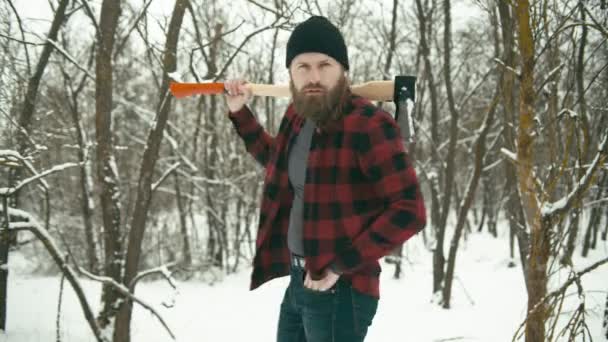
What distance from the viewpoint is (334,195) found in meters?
1.58

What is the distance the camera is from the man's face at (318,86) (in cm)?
164

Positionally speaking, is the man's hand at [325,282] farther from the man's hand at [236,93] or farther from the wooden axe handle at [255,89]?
the man's hand at [236,93]

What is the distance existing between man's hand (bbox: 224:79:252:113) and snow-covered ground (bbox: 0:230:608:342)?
1683 millimetres

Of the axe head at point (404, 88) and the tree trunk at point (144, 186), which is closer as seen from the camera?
the axe head at point (404, 88)

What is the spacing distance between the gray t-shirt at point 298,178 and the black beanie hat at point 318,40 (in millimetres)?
283

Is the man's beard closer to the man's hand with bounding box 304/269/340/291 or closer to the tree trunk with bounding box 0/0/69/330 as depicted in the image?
the man's hand with bounding box 304/269/340/291

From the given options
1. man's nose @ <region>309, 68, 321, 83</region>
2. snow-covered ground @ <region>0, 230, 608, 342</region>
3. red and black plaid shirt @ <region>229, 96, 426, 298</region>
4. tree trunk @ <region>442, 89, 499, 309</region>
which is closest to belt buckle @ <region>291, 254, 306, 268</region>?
red and black plaid shirt @ <region>229, 96, 426, 298</region>

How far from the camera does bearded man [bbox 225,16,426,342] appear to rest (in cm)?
146

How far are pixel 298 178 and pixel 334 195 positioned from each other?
0.21 m

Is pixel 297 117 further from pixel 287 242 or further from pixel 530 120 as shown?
pixel 530 120

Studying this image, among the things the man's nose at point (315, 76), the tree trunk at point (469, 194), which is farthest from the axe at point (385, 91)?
the tree trunk at point (469, 194)

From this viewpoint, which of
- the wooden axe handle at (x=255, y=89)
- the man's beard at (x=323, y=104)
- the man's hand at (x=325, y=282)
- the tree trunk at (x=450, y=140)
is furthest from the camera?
the tree trunk at (x=450, y=140)

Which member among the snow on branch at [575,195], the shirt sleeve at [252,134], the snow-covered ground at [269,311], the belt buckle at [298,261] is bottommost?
the snow-covered ground at [269,311]

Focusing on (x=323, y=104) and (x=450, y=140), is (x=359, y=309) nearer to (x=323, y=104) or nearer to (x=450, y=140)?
(x=323, y=104)
